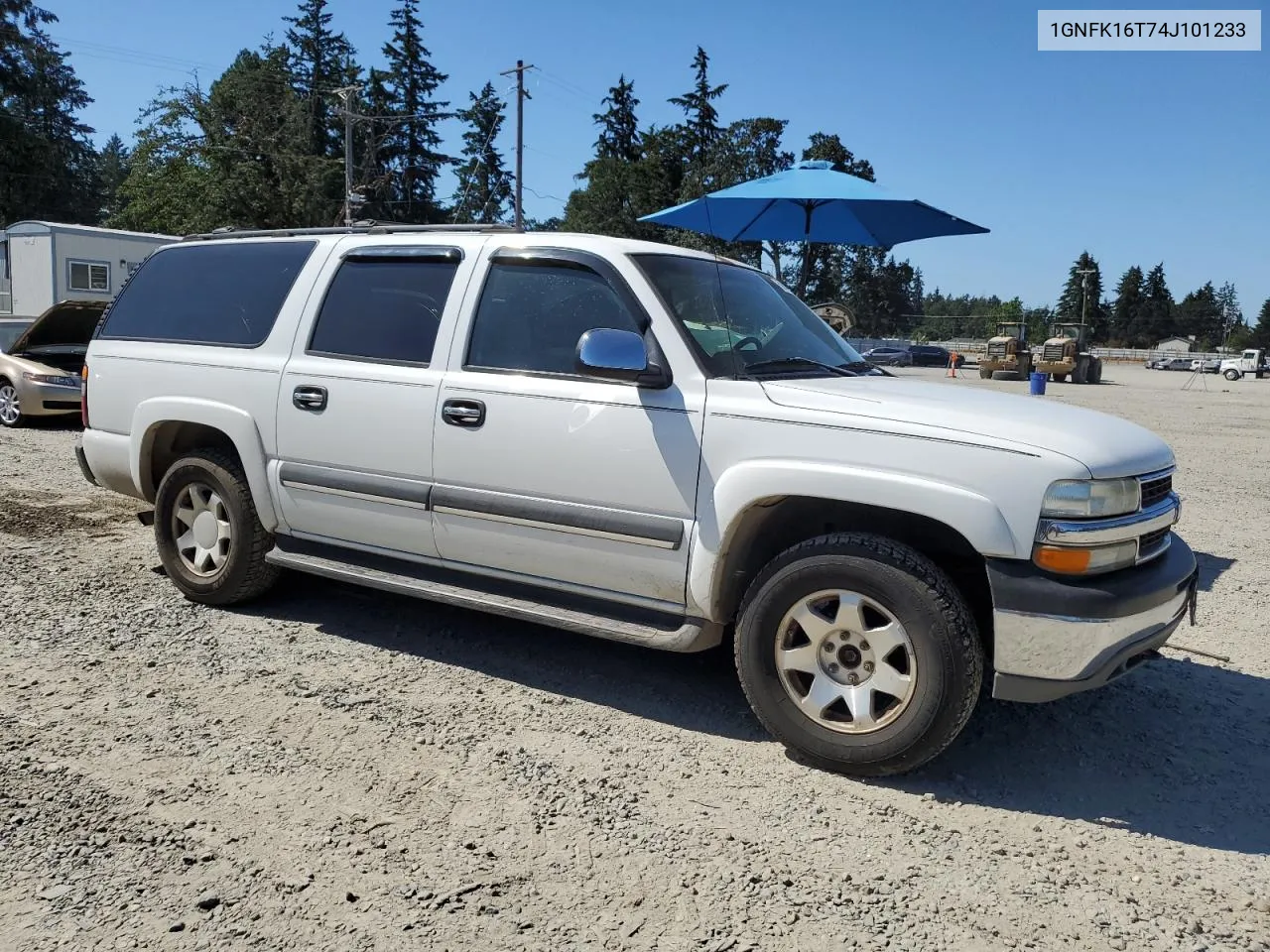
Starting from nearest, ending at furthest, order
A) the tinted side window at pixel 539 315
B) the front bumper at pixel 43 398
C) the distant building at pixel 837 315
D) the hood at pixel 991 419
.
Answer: the hood at pixel 991 419
the tinted side window at pixel 539 315
the distant building at pixel 837 315
the front bumper at pixel 43 398

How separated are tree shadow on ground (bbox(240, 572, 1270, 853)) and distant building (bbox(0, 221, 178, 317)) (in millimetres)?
23032

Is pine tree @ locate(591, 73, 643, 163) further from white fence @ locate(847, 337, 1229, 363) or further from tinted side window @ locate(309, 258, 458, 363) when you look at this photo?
tinted side window @ locate(309, 258, 458, 363)

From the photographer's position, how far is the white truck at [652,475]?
325 cm

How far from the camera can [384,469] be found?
4.39 metres

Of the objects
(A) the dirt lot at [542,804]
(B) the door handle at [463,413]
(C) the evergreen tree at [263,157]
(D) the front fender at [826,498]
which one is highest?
(C) the evergreen tree at [263,157]

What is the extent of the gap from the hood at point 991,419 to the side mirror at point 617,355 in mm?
462

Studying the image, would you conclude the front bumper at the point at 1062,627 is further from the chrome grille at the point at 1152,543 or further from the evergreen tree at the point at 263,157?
the evergreen tree at the point at 263,157

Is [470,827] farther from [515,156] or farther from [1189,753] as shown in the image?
[515,156]

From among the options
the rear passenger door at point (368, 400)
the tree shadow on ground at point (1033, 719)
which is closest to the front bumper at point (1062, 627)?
the tree shadow on ground at point (1033, 719)

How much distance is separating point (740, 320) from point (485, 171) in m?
72.3

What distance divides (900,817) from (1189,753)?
1370 mm

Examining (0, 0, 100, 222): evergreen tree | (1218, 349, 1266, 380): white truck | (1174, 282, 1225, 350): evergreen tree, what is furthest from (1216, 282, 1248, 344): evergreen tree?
(0, 0, 100, 222): evergreen tree

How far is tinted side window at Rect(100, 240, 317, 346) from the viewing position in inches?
195

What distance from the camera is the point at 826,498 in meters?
3.46
